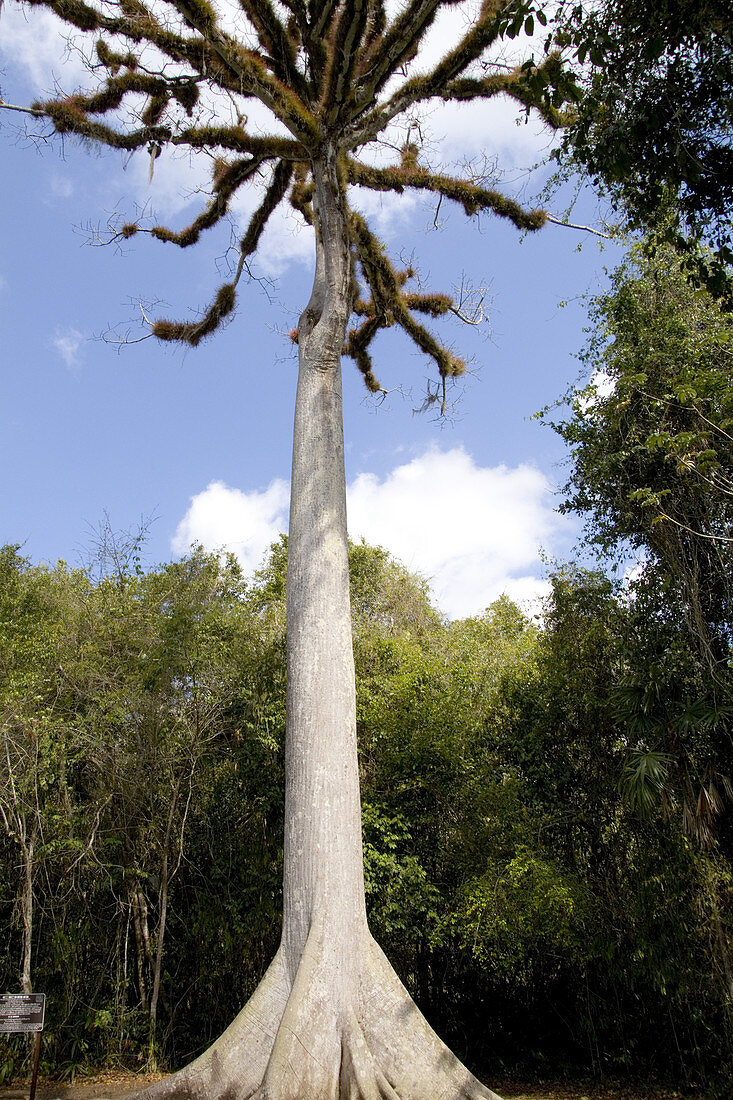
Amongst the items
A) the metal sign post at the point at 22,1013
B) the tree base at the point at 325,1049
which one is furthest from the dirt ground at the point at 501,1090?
the tree base at the point at 325,1049

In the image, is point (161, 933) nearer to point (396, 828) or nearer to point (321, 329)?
point (396, 828)

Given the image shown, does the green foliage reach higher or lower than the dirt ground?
higher

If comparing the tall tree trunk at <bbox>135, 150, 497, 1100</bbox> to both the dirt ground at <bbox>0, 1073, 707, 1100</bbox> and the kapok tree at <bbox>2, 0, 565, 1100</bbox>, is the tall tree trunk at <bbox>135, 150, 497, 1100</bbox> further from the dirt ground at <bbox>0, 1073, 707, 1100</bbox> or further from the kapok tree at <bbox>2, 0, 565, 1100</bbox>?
the dirt ground at <bbox>0, 1073, 707, 1100</bbox>


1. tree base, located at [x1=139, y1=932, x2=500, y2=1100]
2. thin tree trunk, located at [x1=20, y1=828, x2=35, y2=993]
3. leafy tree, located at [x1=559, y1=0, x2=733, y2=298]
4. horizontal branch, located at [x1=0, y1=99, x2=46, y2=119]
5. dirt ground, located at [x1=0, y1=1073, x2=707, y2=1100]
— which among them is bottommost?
dirt ground, located at [x1=0, y1=1073, x2=707, y2=1100]

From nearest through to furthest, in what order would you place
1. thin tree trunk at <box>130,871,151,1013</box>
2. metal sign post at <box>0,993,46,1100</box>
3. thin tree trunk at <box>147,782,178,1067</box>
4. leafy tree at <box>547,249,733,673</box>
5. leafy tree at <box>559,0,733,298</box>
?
leafy tree at <box>559,0,733,298</box>
metal sign post at <box>0,993,46,1100</box>
leafy tree at <box>547,249,733,673</box>
thin tree trunk at <box>147,782,178,1067</box>
thin tree trunk at <box>130,871,151,1013</box>

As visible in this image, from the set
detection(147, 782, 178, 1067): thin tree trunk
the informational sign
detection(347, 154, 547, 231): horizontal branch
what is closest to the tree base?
the informational sign

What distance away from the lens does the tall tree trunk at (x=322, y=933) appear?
336 cm

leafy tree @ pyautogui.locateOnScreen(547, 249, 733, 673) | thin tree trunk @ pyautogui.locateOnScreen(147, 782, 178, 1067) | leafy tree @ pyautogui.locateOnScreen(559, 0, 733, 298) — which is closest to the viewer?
leafy tree @ pyautogui.locateOnScreen(559, 0, 733, 298)

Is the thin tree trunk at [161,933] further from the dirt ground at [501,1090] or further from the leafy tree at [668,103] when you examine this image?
the leafy tree at [668,103]

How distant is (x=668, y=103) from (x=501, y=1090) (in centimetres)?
716

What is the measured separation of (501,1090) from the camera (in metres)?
5.95

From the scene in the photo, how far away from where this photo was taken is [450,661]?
814 centimetres

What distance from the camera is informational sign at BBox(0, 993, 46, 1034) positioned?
13.7 ft

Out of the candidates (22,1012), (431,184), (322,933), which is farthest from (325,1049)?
(431,184)
